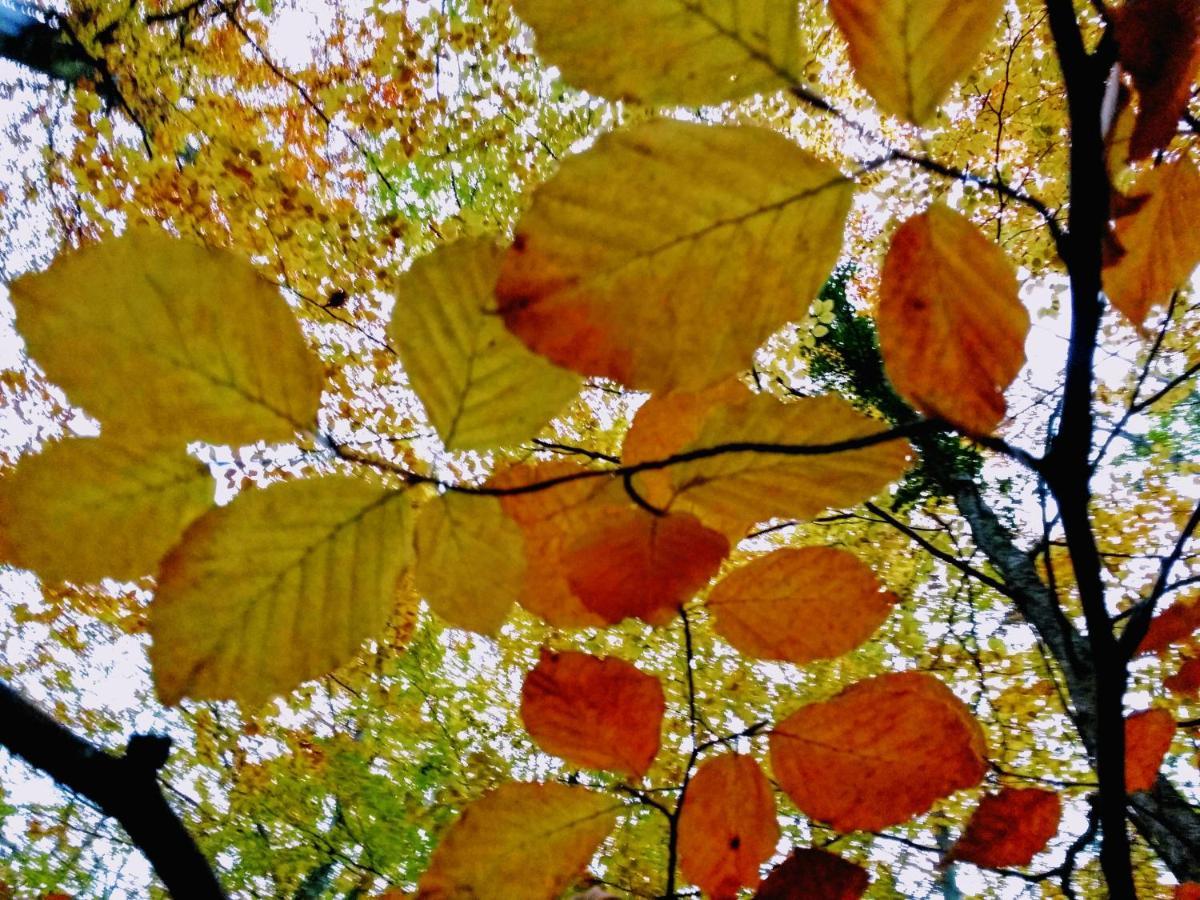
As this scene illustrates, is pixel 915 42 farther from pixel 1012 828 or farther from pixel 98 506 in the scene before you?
pixel 1012 828

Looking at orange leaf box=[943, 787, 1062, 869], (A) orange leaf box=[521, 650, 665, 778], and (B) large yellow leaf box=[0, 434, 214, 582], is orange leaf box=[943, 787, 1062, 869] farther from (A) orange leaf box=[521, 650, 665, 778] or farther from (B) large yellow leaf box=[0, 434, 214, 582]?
(B) large yellow leaf box=[0, 434, 214, 582]

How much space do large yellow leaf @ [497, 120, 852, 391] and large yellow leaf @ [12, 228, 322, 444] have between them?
76 mm

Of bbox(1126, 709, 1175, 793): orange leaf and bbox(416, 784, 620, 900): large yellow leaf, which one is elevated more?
bbox(1126, 709, 1175, 793): orange leaf

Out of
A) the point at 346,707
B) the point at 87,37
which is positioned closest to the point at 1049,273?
the point at 346,707

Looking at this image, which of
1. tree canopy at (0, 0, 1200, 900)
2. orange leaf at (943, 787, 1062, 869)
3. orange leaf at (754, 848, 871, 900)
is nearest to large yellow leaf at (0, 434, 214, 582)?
tree canopy at (0, 0, 1200, 900)

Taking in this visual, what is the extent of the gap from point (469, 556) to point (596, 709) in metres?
0.16

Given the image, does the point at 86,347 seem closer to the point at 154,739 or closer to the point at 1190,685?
the point at 154,739

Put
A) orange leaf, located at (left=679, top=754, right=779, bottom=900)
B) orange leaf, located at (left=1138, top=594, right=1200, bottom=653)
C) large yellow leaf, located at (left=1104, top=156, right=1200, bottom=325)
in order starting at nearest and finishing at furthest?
large yellow leaf, located at (left=1104, top=156, right=1200, bottom=325)
orange leaf, located at (left=679, top=754, right=779, bottom=900)
orange leaf, located at (left=1138, top=594, right=1200, bottom=653)

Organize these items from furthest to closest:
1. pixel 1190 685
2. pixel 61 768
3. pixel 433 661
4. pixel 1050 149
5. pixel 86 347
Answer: pixel 433 661 → pixel 1050 149 → pixel 1190 685 → pixel 61 768 → pixel 86 347

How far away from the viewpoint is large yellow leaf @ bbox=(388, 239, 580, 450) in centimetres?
22

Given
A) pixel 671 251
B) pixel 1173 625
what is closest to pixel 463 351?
pixel 671 251

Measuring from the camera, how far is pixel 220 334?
200 mm

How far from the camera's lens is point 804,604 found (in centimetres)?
34

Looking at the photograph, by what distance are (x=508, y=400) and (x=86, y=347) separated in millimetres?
113
